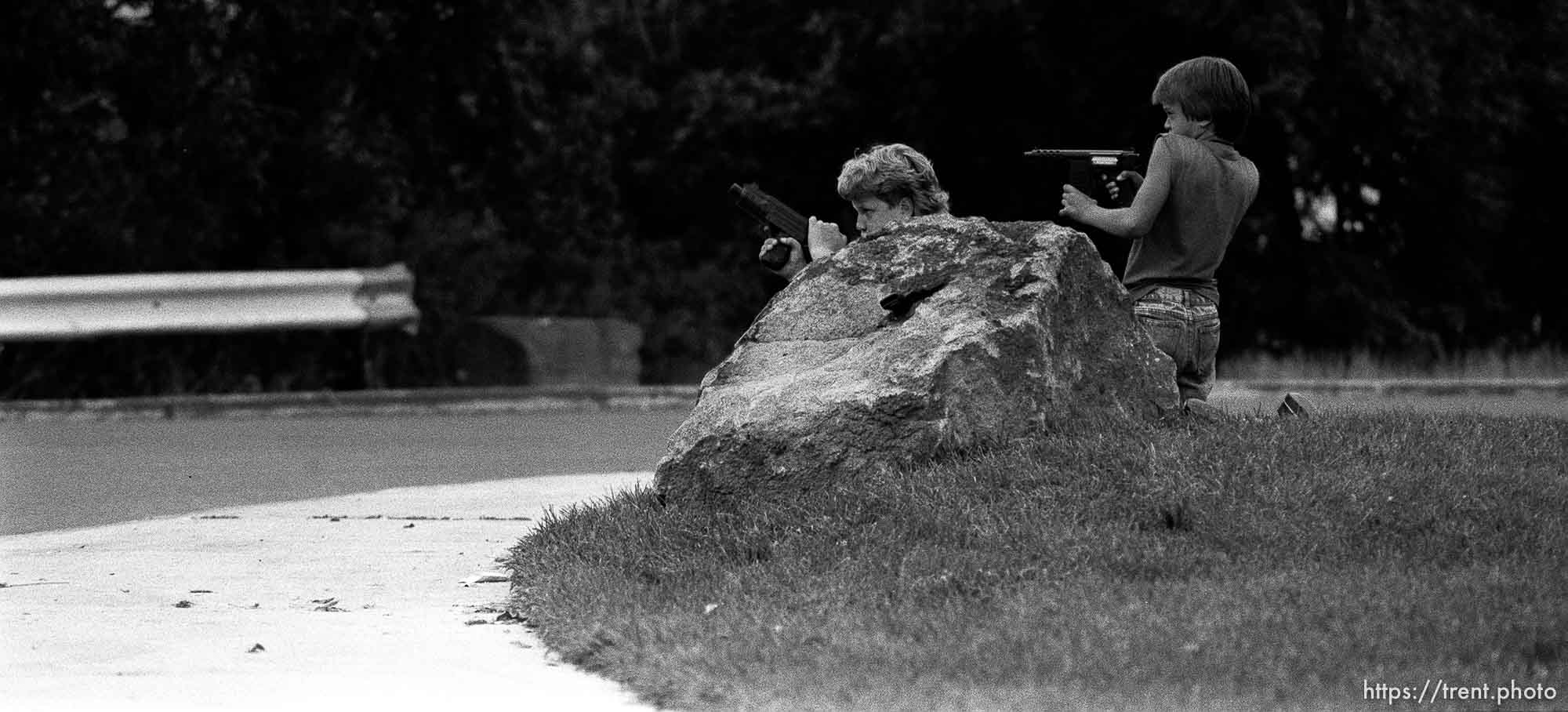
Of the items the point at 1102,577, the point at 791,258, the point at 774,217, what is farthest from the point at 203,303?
the point at 1102,577

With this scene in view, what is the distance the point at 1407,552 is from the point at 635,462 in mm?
6126

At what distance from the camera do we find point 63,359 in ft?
53.8

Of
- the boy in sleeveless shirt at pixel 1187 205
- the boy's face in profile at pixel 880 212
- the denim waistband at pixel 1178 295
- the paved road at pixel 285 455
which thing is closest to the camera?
the boy in sleeveless shirt at pixel 1187 205

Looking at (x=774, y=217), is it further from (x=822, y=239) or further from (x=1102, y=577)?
(x=1102, y=577)

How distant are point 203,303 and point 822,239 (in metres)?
8.11

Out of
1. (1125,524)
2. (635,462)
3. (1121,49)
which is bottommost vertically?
(635,462)

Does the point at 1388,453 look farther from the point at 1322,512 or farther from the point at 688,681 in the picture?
the point at 688,681

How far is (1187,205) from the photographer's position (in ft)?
26.5

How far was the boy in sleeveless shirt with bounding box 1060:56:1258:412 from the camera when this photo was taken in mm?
7977

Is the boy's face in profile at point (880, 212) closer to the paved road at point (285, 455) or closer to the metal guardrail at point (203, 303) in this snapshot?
the paved road at point (285, 455)

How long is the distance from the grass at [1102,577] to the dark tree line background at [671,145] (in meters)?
10.1

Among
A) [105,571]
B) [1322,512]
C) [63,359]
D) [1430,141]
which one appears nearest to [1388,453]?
[1322,512]

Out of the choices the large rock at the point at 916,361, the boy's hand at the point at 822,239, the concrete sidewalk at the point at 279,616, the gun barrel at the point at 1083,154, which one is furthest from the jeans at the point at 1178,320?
the concrete sidewalk at the point at 279,616

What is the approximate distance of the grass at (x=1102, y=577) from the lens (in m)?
5.05
